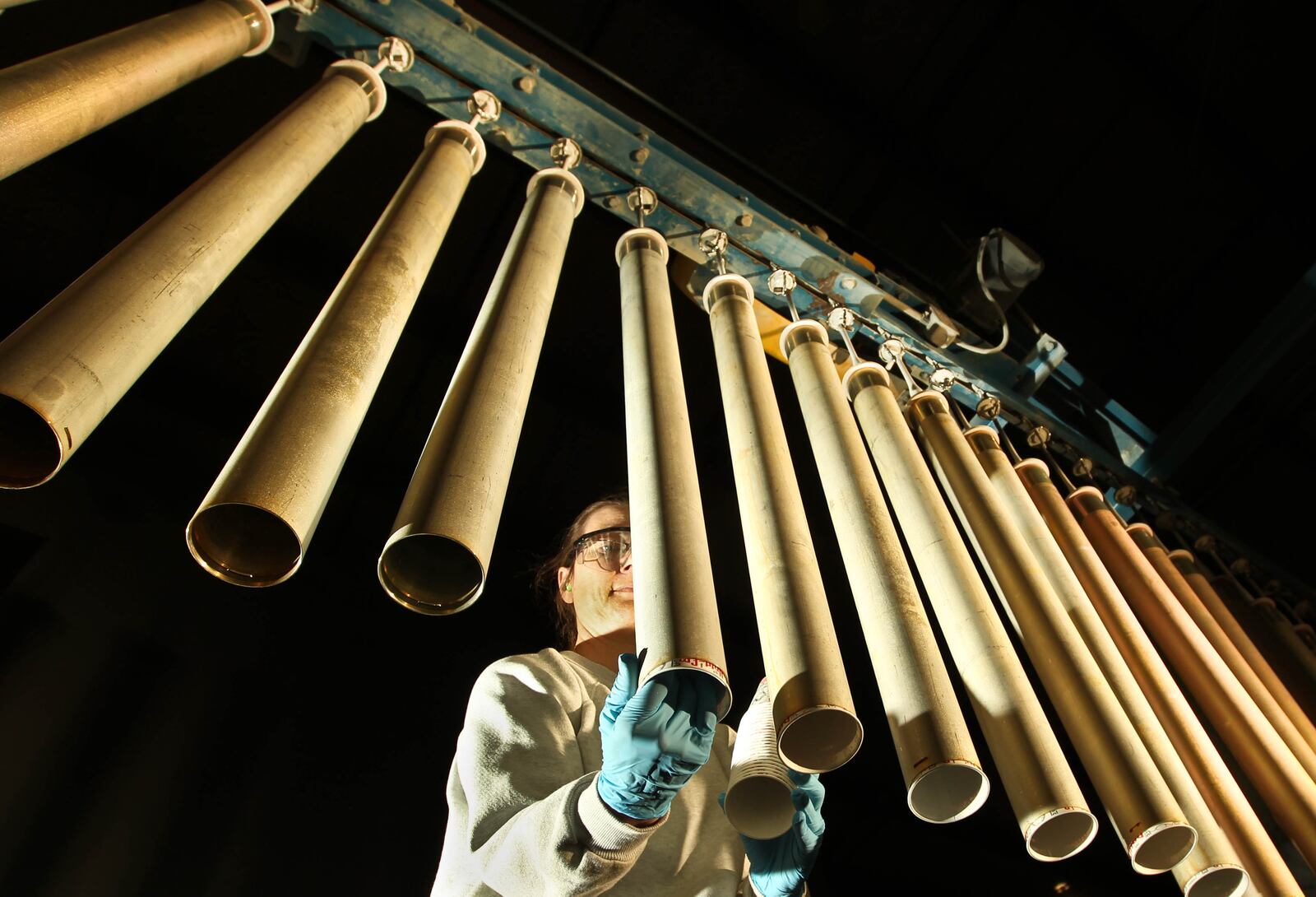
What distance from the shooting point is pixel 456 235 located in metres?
4.00

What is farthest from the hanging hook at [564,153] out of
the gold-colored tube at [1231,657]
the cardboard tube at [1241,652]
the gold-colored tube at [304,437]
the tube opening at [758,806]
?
the cardboard tube at [1241,652]

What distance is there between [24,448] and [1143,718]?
64.5 inches

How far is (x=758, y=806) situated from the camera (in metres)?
1.12

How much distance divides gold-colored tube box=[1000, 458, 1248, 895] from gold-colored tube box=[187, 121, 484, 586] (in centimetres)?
121

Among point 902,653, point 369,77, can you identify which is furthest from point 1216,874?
point 369,77

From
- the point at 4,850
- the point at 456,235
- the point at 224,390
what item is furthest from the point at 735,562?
the point at 4,850

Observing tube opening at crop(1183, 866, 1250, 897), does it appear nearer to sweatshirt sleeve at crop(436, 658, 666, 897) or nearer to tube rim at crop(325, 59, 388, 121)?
sweatshirt sleeve at crop(436, 658, 666, 897)

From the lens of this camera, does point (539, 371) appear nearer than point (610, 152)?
No

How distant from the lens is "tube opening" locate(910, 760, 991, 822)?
91cm

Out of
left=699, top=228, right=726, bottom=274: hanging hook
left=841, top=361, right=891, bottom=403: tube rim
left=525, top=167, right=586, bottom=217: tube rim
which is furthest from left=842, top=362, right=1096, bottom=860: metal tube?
left=525, top=167, right=586, bottom=217: tube rim

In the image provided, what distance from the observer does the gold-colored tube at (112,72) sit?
0.94 m

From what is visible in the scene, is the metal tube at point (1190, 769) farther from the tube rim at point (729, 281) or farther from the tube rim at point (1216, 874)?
the tube rim at point (729, 281)

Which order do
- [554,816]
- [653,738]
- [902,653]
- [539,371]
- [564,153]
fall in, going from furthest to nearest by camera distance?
[539,371], [564,153], [554,816], [653,738], [902,653]

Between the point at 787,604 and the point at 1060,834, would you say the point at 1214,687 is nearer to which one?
the point at 1060,834
